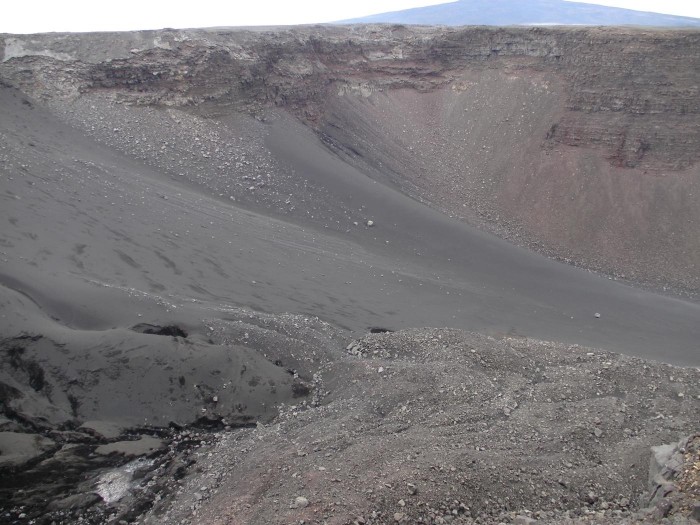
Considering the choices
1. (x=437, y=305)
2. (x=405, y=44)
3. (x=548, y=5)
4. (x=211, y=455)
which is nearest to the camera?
(x=211, y=455)

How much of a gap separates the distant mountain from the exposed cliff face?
25514 mm

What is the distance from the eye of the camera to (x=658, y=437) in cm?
1036

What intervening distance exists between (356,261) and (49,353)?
991 centimetres

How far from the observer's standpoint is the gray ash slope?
10664 mm

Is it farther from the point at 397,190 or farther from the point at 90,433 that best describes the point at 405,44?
the point at 90,433

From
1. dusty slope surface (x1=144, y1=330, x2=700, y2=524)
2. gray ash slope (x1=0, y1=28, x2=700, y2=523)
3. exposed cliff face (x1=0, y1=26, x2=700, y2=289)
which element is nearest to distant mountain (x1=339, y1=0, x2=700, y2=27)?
exposed cliff face (x1=0, y1=26, x2=700, y2=289)

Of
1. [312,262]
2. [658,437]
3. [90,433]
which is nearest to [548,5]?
[312,262]

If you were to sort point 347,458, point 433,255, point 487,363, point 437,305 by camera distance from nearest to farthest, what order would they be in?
point 347,458, point 487,363, point 437,305, point 433,255

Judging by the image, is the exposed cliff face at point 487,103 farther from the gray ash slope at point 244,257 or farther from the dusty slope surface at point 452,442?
the dusty slope surface at point 452,442

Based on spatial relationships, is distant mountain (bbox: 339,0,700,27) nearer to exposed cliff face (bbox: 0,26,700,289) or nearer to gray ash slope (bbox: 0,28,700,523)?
exposed cliff face (bbox: 0,26,700,289)

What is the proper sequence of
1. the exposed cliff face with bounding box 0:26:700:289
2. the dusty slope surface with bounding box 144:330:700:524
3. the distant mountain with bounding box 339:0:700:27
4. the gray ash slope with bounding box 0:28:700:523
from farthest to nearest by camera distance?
the distant mountain with bounding box 339:0:700:27 < the exposed cliff face with bounding box 0:26:700:289 < the gray ash slope with bounding box 0:28:700:523 < the dusty slope surface with bounding box 144:330:700:524

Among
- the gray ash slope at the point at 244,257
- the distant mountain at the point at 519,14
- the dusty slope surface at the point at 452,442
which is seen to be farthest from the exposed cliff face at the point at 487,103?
the distant mountain at the point at 519,14

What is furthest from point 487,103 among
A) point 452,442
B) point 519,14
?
point 519,14

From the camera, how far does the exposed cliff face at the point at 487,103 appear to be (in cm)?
2259
